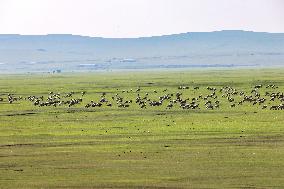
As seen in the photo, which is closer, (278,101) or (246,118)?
(246,118)

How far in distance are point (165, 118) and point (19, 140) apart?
11784 millimetres

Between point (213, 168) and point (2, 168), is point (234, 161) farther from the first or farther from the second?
point (2, 168)

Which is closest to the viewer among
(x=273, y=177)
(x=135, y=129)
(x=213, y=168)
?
(x=273, y=177)

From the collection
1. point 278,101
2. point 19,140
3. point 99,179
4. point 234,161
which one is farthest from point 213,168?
point 278,101

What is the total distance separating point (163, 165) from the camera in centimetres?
2870

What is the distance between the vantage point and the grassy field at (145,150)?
2606cm

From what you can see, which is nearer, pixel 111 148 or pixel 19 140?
pixel 111 148

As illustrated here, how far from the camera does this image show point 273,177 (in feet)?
84.6

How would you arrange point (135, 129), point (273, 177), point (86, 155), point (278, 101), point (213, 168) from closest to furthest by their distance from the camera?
1. point (273, 177)
2. point (213, 168)
3. point (86, 155)
4. point (135, 129)
5. point (278, 101)

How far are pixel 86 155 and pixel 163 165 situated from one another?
4073 mm

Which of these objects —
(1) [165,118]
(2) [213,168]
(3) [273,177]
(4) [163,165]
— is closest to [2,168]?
(4) [163,165]

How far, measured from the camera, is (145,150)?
107ft

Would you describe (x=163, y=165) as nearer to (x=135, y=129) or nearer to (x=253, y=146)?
(x=253, y=146)

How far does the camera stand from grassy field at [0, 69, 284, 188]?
85.5 ft
